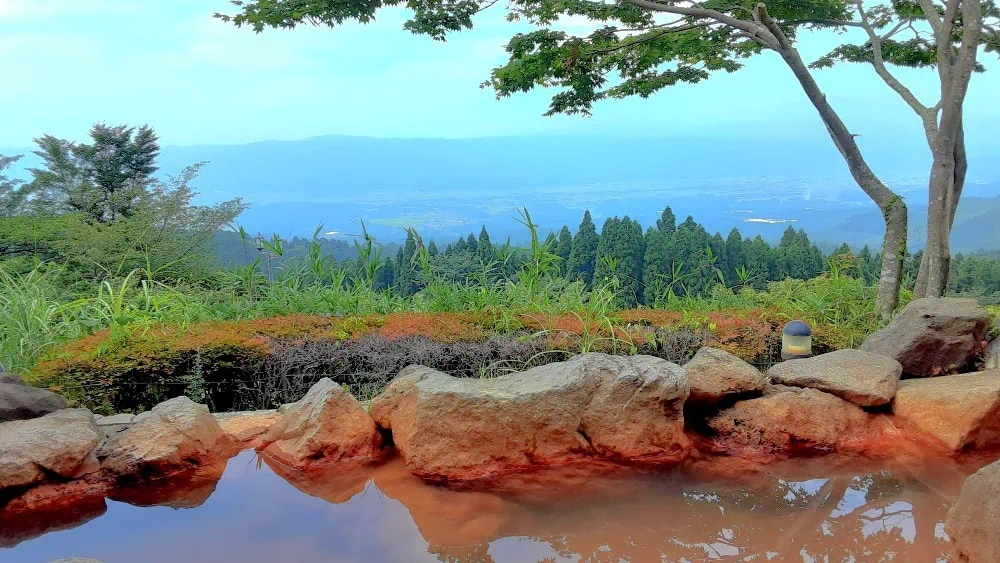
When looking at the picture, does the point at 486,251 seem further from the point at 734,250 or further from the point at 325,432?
the point at 734,250

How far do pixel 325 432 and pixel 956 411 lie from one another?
320 centimetres

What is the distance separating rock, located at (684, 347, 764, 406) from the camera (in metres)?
3.64

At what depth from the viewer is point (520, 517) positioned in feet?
9.36

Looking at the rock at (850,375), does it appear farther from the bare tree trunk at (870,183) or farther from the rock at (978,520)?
the bare tree trunk at (870,183)

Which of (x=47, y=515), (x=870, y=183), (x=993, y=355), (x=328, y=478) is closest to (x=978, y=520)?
(x=993, y=355)

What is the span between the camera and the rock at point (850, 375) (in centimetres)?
367

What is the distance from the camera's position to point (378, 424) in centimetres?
357

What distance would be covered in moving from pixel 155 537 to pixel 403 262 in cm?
401

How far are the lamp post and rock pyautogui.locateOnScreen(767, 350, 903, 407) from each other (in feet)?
1.07

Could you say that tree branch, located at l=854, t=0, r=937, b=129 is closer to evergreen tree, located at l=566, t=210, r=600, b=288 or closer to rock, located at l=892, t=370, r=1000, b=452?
rock, located at l=892, t=370, r=1000, b=452

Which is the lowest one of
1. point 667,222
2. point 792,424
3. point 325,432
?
point 325,432

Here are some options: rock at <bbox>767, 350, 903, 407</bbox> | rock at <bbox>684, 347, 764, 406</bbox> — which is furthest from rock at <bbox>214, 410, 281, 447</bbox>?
rock at <bbox>767, 350, 903, 407</bbox>

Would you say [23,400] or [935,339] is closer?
[23,400]

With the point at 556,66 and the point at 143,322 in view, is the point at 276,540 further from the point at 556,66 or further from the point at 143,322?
the point at 556,66
